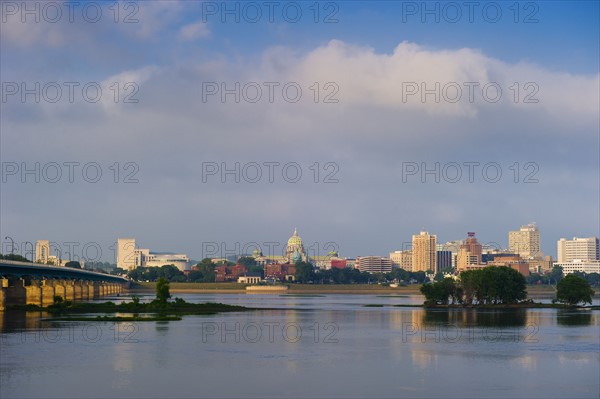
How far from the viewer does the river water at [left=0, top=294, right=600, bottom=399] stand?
6725 centimetres

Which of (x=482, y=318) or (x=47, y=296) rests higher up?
(x=47, y=296)

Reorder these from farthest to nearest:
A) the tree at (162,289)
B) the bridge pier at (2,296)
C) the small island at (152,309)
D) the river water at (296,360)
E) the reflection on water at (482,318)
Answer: the tree at (162,289) < the bridge pier at (2,296) < the small island at (152,309) < the reflection on water at (482,318) < the river water at (296,360)

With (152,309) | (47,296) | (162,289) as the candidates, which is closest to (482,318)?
(152,309)

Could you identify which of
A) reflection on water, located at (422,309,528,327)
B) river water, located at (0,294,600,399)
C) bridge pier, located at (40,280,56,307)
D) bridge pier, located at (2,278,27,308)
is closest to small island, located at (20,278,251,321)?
bridge pier, located at (40,280,56,307)

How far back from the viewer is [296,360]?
85750 millimetres

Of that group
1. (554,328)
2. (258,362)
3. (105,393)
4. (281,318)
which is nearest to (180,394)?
(105,393)

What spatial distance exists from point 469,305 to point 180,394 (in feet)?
462

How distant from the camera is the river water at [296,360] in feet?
221

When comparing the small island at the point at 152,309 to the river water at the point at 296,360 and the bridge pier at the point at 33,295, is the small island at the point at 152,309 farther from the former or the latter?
the river water at the point at 296,360

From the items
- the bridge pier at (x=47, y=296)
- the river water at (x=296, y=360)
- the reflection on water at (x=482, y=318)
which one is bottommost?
the reflection on water at (x=482, y=318)

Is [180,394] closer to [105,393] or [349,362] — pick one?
[105,393]

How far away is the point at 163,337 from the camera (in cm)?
10975

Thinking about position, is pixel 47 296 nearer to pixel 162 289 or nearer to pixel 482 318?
pixel 162 289

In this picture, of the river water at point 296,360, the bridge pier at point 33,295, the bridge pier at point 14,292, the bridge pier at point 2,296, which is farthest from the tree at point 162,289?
the river water at point 296,360
